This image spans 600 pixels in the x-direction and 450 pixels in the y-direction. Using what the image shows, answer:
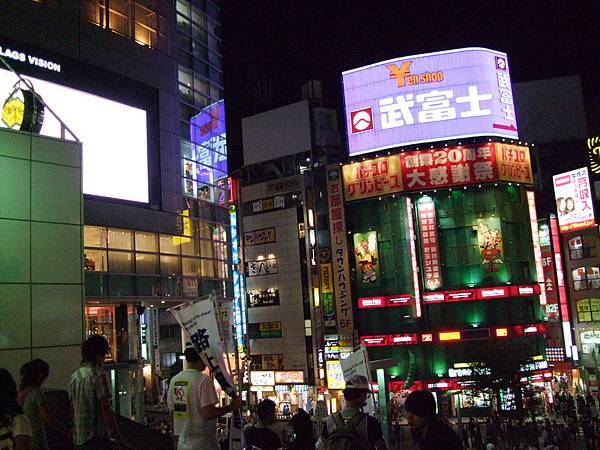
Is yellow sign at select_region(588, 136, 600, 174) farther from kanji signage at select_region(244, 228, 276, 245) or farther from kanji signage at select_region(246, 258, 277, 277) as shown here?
kanji signage at select_region(246, 258, 277, 277)

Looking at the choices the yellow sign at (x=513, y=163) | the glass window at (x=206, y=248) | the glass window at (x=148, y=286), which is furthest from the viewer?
the yellow sign at (x=513, y=163)

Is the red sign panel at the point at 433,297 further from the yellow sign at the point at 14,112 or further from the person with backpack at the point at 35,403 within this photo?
the person with backpack at the point at 35,403

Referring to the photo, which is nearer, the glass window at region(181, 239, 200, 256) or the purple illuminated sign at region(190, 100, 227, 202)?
the glass window at region(181, 239, 200, 256)

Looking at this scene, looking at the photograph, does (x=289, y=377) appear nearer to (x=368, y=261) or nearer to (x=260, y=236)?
(x=368, y=261)

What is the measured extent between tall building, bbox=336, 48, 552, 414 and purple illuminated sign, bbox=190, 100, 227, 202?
36.1 ft

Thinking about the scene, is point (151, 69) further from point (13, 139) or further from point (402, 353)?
point (402, 353)

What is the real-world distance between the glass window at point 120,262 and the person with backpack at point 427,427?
23.2 meters

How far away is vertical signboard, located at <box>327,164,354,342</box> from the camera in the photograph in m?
42.2

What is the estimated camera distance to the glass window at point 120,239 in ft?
86.9

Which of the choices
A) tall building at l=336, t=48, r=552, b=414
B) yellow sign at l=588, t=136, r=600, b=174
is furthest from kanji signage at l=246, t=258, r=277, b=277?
yellow sign at l=588, t=136, r=600, b=174

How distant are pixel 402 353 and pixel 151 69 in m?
23.6

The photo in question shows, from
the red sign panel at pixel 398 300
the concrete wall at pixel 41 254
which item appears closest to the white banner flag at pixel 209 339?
the concrete wall at pixel 41 254

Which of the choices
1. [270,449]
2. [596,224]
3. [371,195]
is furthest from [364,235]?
[270,449]

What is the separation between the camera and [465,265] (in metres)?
40.5
